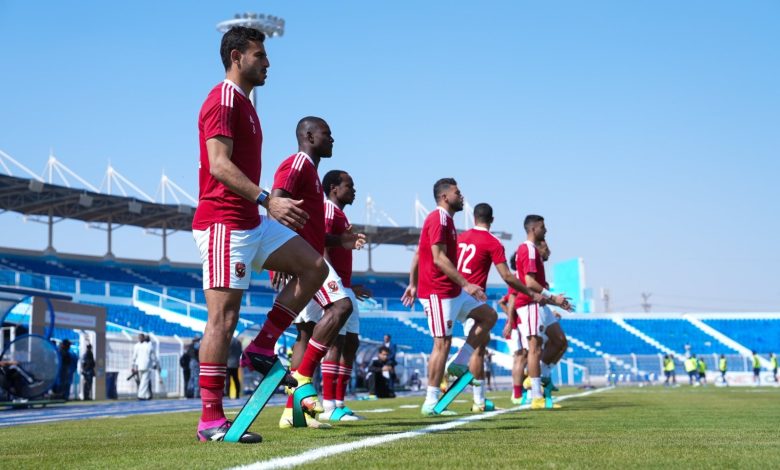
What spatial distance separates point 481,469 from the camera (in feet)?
11.0

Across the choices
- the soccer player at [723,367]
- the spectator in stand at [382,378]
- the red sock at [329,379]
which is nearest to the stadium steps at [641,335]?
the soccer player at [723,367]

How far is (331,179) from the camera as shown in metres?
8.77

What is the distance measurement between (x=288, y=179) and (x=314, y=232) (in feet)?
1.41

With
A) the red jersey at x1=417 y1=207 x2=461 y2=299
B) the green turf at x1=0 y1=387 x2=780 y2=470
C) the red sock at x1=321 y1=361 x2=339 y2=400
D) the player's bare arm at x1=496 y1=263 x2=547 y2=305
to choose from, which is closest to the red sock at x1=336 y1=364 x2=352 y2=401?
the red sock at x1=321 y1=361 x2=339 y2=400

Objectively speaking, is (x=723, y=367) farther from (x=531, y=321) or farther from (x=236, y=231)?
(x=236, y=231)

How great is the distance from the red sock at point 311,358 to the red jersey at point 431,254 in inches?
97.3

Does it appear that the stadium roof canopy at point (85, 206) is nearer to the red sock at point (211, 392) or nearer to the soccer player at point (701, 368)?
the soccer player at point (701, 368)

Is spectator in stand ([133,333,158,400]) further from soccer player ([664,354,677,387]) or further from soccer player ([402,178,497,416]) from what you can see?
soccer player ([664,354,677,387])

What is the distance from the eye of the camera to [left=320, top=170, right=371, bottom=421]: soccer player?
320 inches

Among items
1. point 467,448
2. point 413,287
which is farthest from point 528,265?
point 467,448

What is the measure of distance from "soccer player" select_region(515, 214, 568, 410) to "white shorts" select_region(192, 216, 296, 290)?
621cm

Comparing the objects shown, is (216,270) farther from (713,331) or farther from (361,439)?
(713,331)

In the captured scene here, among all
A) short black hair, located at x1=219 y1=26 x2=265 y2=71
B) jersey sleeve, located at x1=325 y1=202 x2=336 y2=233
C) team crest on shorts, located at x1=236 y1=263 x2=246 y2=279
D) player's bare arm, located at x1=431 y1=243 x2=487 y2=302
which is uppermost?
short black hair, located at x1=219 y1=26 x2=265 y2=71

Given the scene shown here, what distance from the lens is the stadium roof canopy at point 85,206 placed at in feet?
154
